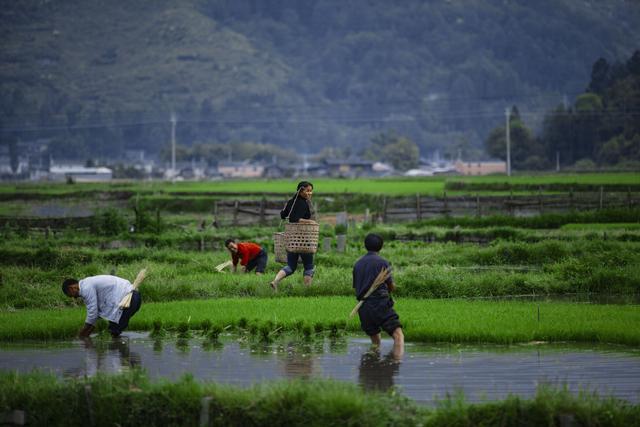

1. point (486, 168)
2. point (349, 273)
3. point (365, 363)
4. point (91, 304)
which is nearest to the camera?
point (365, 363)

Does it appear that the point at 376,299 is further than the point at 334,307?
No

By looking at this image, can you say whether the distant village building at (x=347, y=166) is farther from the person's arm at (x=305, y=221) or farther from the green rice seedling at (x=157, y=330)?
the green rice seedling at (x=157, y=330)

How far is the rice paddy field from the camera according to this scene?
31.4 feet

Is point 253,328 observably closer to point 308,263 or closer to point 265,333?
point 265,333

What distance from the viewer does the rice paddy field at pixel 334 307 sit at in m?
9.56

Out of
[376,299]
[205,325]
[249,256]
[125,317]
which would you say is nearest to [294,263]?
[249,256]

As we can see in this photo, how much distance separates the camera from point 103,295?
14.1 metres

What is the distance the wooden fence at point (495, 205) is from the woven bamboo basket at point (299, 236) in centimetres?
2743

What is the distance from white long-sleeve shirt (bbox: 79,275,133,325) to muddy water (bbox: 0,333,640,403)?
0.38 metres

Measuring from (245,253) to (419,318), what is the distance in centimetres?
515

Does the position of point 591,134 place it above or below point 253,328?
above

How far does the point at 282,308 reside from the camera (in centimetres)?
1644

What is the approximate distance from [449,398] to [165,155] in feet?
597

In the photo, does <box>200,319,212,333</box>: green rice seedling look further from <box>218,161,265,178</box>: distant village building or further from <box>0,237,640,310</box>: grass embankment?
<box>218,161,265,178</box>: distant village building
